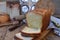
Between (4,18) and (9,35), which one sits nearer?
(9,35)

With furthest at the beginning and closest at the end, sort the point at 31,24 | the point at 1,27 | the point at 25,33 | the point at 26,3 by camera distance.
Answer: the point at 26,3 < the point at 1,27 < the point at 31,24 < the point at 25,33

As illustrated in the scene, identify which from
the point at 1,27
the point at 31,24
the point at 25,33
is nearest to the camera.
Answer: the point at 25,33

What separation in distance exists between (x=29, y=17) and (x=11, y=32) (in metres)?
0.13

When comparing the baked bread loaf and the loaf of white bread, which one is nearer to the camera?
the loaf of white bread

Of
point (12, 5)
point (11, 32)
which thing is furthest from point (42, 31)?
point (12, 5)

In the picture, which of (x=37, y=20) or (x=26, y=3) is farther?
(x=26, y=3)

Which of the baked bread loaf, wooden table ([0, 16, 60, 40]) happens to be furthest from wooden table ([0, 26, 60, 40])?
the baked bread loaf

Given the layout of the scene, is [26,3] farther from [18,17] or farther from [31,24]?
[31,24]

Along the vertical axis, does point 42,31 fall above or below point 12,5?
below

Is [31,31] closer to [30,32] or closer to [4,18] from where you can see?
[30,32]

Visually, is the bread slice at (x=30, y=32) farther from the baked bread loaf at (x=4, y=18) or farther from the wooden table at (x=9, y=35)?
the baked bread loaf at (x=4, y=18)

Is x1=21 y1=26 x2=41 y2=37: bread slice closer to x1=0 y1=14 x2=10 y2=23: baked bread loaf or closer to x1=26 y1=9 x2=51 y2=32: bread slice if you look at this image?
x1=26 y1=9 x2=51 y2=32: bread slice

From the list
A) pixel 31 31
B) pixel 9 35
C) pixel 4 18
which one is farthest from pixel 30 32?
pixel 4 18

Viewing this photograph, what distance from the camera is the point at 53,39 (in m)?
0.82
